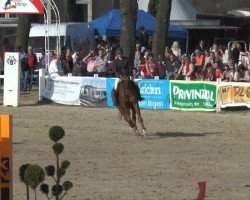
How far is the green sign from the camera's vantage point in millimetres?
27281

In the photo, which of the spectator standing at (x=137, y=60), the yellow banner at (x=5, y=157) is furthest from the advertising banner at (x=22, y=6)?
the yellow banner at (x=5, y=157)

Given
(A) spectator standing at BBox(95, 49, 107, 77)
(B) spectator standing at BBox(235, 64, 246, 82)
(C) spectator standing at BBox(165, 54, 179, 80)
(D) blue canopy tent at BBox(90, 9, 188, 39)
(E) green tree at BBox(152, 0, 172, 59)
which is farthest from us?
(D) blue canopy tent at BBox(90, 9, 188, 39)

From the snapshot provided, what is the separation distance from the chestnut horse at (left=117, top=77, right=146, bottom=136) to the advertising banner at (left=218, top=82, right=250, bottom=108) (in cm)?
558

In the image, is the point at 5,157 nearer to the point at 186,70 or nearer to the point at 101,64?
the point at 186,70

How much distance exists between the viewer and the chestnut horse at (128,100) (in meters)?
21.2

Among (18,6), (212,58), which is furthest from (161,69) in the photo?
(18,6)

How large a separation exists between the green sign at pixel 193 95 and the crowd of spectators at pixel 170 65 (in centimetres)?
122

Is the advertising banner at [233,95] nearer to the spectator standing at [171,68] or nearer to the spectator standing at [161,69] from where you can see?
the spectator standing at [161,69]

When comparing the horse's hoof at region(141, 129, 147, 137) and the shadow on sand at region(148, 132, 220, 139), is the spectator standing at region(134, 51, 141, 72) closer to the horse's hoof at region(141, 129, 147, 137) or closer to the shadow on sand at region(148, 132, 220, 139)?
the shadow on sand at region(148, 132, 220, 139)

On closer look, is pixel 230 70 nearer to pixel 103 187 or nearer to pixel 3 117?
pixel 103 187

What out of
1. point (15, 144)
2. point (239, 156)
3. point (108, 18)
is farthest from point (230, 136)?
point (108, 18)

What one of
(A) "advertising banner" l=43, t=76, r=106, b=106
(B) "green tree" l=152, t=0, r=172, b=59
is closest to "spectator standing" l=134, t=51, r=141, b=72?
(B) "green tree" l=152, t=0, r=172, b=59

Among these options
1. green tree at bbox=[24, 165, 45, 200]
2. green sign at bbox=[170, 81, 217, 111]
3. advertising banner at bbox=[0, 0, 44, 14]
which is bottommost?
green sign at bbox=[170, 81, 217, 111]

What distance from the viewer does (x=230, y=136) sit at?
22.3 meters
